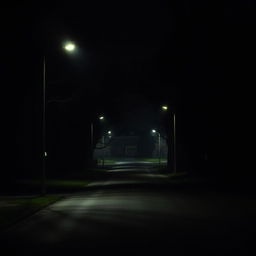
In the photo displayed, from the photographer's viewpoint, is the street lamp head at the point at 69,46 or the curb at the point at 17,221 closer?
the curb at the point at 17,221

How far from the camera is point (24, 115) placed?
A: 172ft

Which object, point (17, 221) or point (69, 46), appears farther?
point (69, 46)

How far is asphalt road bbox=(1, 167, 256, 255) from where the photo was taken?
11367 millimetres

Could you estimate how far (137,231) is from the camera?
1429 centimetres

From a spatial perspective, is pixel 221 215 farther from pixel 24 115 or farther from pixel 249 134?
pixel 24 115

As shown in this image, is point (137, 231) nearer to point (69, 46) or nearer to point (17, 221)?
point (17, 221)

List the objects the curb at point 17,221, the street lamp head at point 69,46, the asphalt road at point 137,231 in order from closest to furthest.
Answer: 1. the asphalt road at point 137,231
2. the curb at point 17,221
3. the street lamp head at point 69,46

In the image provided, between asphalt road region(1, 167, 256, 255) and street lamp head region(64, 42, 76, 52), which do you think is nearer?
asphalt road region(1, 167, 256, 255)

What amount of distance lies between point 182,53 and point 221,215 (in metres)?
42.1

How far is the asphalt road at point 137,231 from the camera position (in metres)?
11.4

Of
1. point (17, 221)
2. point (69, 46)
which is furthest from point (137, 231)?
point (69, 46)

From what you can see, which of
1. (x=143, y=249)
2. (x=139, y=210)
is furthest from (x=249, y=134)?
(x=143, y=249)

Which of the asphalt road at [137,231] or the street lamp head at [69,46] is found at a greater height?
the street lamp head at [69,46]

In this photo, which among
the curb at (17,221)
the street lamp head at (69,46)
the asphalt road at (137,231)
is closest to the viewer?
the asphalt road at (137,231)
